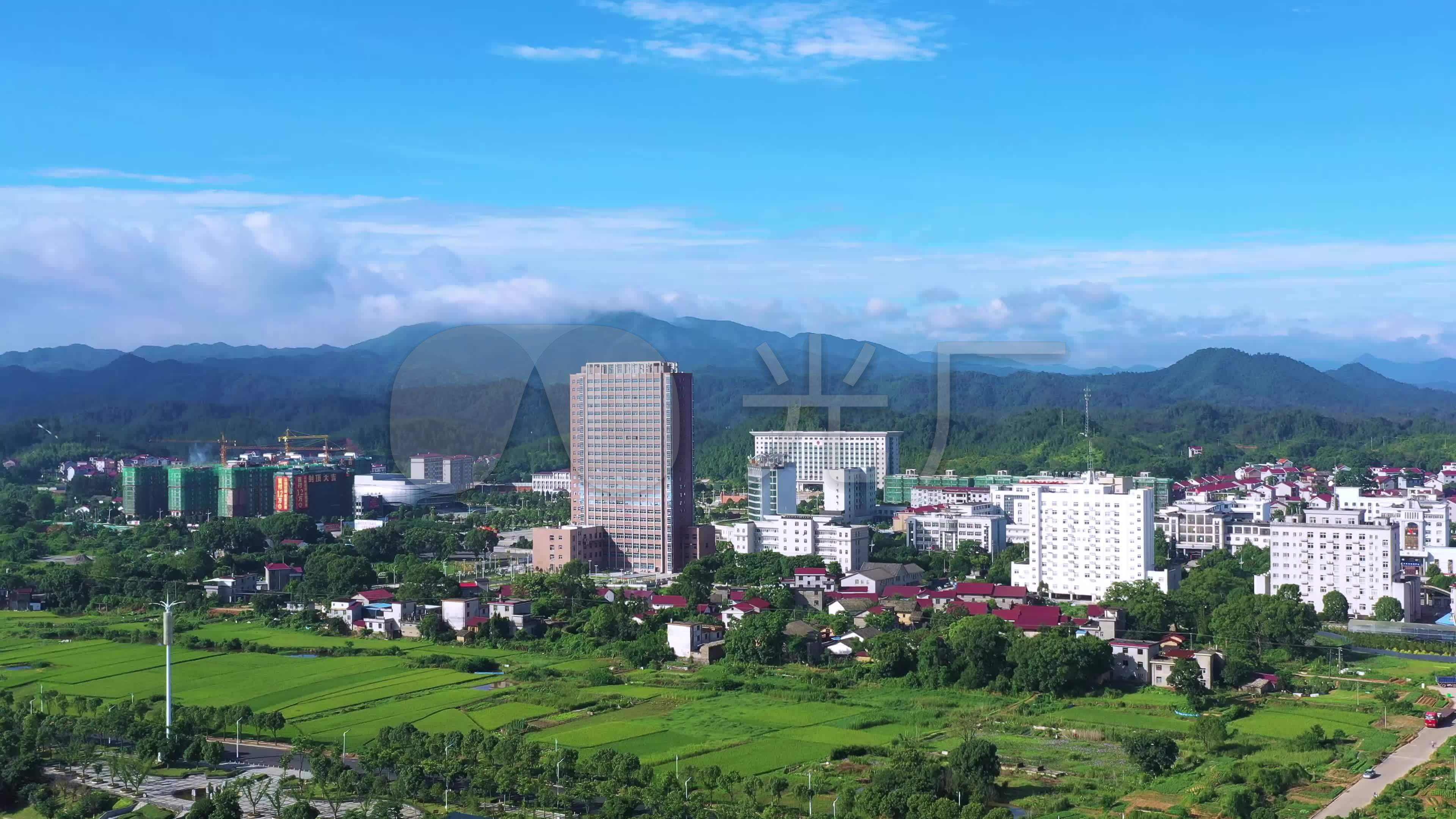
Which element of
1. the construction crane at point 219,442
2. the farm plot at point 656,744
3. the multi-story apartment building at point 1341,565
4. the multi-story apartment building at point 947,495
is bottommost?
the farm plot at point 656,744

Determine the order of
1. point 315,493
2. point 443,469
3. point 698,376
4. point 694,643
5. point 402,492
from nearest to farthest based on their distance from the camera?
point 694,643 → point 443,469 → point 402,492 → point 315,493 → point 698,376

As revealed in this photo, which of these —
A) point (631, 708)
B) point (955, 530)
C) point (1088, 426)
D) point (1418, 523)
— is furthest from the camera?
point (1088, 426)

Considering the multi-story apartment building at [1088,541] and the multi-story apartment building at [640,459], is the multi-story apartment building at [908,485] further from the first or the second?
the multi-story apartment building at [1088,541]

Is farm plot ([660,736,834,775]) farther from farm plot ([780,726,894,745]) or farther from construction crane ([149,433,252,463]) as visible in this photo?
construction crane ([149,433,252,463])

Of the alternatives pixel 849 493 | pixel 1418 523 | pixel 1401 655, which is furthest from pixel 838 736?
pixel 849 493

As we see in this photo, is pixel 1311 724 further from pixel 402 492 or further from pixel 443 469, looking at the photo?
pixel 402 492

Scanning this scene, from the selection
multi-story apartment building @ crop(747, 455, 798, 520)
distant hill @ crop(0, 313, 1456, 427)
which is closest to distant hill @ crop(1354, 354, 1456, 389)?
distant hill @ crop(0, 313, 1456, 427)

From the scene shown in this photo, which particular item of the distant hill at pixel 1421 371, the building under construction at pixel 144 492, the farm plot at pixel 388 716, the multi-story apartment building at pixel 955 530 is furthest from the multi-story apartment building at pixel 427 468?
the distant hill at pixel 1421 371
